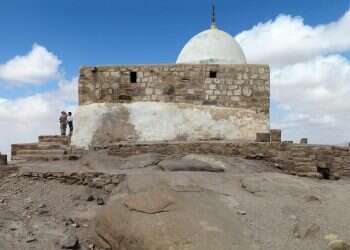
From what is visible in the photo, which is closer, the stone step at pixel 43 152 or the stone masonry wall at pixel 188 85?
the stone step at pixel 43 152

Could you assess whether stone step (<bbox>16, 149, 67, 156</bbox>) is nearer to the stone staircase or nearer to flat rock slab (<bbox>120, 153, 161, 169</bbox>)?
the stone staircase

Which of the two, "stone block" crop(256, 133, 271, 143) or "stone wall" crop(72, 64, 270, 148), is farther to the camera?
"stone wall" crop(72, 64, 270, 148)

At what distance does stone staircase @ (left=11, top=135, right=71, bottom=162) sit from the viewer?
9.81 metres

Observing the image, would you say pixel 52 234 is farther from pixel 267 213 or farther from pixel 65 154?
pixel 65 154

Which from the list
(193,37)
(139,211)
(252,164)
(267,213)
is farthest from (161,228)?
(193,37)

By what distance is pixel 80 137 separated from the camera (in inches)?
424

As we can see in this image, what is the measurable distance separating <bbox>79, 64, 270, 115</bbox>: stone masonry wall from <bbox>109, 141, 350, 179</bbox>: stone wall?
198cm

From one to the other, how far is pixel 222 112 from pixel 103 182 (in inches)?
177

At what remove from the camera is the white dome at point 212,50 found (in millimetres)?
12820

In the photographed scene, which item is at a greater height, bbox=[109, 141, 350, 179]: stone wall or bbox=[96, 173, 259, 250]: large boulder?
bbox=[109, 141, 350, 179]: stone wall

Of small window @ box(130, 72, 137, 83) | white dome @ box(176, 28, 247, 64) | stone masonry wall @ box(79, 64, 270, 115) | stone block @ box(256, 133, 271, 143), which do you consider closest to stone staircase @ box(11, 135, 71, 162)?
stone masonry wall @ box(79, 64, 270, 115)

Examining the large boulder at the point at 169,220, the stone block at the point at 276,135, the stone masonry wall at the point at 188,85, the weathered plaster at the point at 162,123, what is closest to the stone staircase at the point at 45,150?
the weathered plaster at the point at 162,123

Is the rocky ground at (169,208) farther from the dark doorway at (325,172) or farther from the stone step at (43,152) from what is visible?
the dark doorway at (325,172)

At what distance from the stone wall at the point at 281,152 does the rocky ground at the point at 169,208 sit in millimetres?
749
